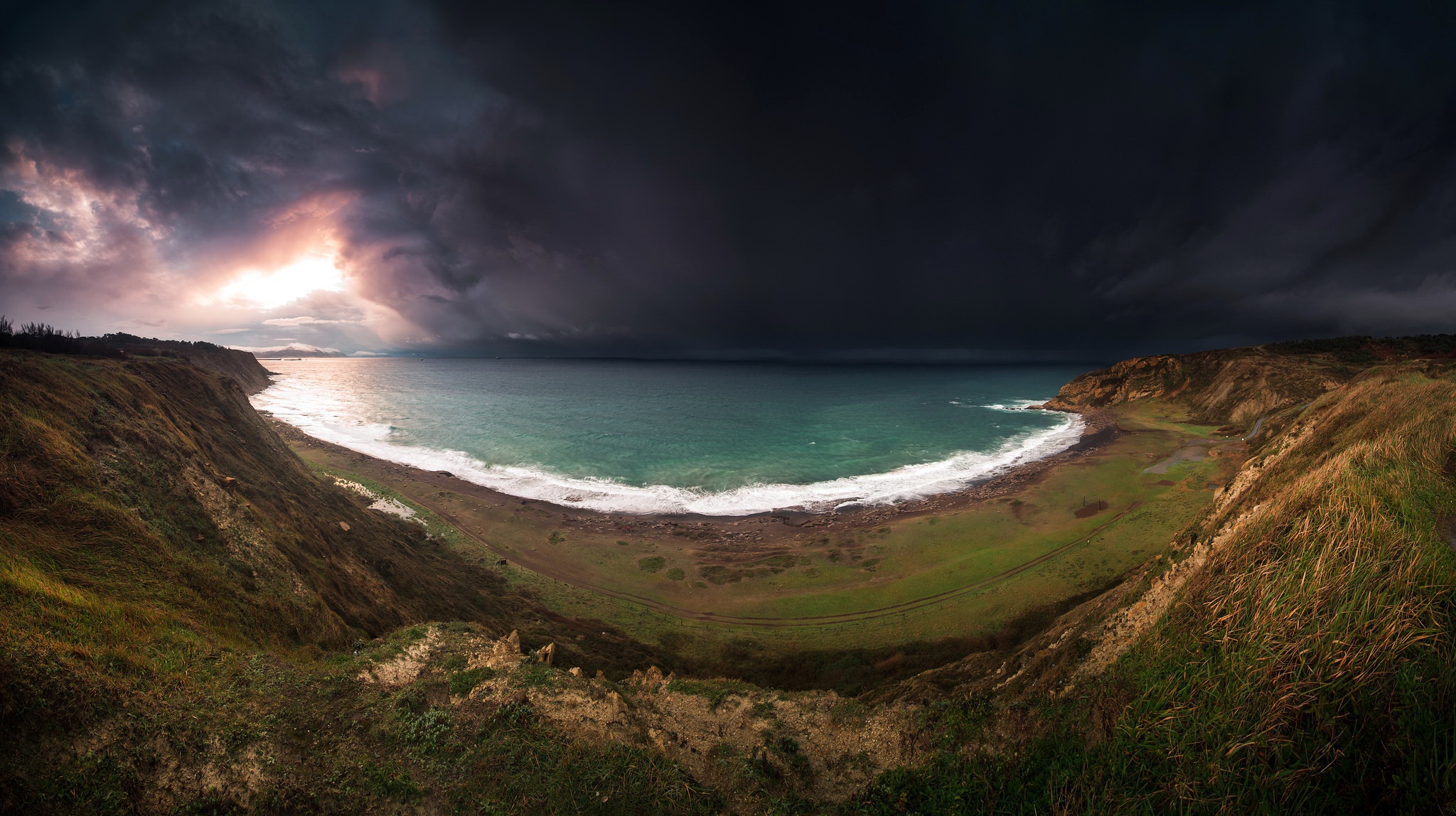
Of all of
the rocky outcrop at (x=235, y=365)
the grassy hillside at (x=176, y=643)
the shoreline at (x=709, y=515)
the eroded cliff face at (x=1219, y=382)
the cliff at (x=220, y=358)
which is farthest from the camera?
the rocky outcrop at (x=235, y=365)

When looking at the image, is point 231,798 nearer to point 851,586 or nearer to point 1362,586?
point 1362,586

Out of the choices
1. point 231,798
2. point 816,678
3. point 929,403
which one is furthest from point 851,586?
point 929,403

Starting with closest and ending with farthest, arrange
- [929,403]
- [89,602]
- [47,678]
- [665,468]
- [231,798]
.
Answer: [47,678] → [231,798] → [89,602] → [665,468] → [929,403]

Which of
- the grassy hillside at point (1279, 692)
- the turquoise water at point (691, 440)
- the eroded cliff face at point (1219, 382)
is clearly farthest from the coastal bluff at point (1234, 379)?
the grassy hillside at point (1279, 692)

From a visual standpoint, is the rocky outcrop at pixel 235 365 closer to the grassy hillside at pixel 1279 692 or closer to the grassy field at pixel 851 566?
the grassy field at pixel 851 566

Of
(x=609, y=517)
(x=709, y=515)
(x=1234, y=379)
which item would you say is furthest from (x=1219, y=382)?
(x=609, y=517)

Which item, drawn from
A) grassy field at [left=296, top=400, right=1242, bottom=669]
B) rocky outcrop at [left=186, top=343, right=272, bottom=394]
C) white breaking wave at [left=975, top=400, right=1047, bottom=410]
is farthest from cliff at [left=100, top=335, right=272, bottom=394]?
white breaking wave at [left=975, top=400, right=1047, bottom=410]

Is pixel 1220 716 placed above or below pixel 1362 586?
below
